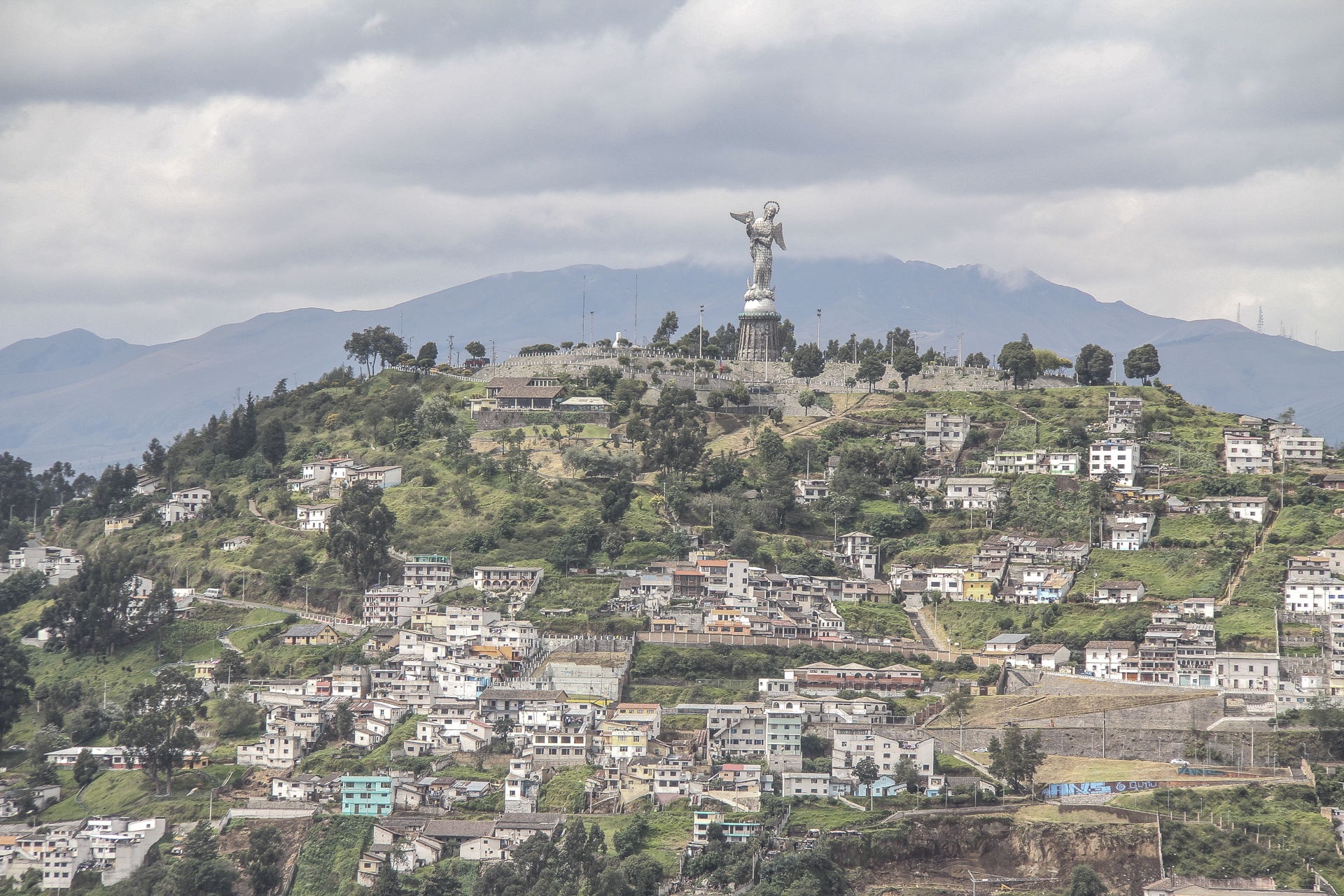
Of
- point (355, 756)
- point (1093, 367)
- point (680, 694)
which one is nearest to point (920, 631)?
point (680, 694)

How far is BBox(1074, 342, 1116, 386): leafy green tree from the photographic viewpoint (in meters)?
87.8

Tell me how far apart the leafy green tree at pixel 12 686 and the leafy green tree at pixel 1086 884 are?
38.1 metres

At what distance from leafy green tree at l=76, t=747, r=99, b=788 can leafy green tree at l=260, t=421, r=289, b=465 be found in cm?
2742

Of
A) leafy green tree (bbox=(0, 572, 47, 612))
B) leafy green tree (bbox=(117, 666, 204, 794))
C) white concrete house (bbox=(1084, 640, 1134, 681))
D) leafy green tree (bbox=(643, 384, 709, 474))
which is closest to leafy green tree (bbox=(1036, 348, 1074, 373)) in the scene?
leafy green tree (bbox=(643, 384, 709, 474))

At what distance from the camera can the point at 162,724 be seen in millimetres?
57000

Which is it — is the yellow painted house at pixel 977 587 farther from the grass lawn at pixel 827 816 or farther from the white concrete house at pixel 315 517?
the white concrete house at pixel 315 517

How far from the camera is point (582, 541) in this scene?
2687 inches

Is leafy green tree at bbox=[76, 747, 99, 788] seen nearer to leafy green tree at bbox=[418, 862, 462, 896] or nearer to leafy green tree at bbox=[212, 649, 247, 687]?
leafy green tree at bbox=[212, 649, 247, 687]

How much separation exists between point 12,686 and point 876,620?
3209cm

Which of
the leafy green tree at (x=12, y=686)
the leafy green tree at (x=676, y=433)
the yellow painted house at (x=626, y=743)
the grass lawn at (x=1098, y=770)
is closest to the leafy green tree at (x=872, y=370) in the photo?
the leafy green tree at (x=676, y=433)

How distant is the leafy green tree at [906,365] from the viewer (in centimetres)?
8644

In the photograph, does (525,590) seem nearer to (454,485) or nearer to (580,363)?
(454,485)

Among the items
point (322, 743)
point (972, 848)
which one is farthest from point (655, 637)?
point (972, 848)

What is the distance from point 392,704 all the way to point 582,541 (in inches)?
479
